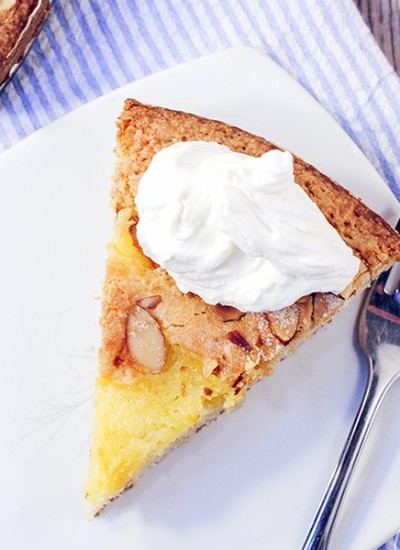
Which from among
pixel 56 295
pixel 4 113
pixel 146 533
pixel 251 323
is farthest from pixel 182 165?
pixel 146 533

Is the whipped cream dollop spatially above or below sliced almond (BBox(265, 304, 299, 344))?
above

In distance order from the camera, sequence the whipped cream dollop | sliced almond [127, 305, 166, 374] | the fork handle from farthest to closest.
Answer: the fork handle
sliced almond [127, 305, 166, 374]
the whipped cream dollop

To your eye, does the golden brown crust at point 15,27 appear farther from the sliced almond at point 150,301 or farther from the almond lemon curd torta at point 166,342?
the sliced almond at point 150,301

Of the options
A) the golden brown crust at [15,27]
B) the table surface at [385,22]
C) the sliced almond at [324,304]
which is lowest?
the sliced almond at [324,304]

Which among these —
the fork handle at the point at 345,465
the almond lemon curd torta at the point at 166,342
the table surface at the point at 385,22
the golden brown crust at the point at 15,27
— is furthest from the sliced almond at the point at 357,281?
the golden brown crust at the point at 15,27

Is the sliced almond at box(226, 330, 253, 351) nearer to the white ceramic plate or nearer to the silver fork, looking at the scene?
the white ceramic plate

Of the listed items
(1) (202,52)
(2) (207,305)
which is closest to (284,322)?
(2) (207,305)

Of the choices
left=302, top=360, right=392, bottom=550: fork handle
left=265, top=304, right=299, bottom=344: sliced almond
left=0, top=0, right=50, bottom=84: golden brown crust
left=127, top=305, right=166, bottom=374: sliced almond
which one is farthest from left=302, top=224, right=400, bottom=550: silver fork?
left=0, top=0, right=50, bottom=84: golden brown crust
